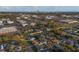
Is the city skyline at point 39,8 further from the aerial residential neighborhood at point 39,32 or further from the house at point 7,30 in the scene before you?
the house at point 7,30

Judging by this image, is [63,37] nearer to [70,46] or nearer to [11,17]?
[70,46]

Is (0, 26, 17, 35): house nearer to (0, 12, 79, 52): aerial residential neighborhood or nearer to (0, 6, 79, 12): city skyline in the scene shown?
(0, 12, 79, 52): aerial residential neighborhood

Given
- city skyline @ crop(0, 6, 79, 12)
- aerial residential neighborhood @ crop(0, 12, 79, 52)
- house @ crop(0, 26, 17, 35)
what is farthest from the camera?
city skyline @ crop(0, 6, 79, 12)

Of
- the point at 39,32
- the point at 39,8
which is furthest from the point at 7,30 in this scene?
the point at 39,8

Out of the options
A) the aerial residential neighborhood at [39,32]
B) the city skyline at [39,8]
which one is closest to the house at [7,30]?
the aerial residential neighborhood at [39,32]

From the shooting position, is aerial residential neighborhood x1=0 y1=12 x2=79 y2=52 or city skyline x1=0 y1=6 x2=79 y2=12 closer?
aerial residential neighborhood x1=0 y1=12 x2=79 y2=52

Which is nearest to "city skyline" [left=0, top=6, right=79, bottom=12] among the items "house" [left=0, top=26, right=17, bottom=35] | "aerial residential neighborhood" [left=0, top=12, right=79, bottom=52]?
"aerial residential neighborhood" [left=0, top=12, right=79, bottom=52]

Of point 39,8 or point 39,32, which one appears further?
point 39,8

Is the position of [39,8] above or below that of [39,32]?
above

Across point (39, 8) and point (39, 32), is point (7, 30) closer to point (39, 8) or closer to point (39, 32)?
point (39, 32)

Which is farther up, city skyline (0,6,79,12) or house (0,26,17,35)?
city skyline (0,6,79,12)

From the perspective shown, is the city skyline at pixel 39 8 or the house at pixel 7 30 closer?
the house at pixel 7 30

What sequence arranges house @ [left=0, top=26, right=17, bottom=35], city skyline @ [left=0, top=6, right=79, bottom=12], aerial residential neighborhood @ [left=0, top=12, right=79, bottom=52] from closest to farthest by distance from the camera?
1. aerial residential neighborhood @ [left=0, top=12, right=79, bottom=52]
2. house @ [left=0, top=26, right=17, bottom=35]
3. city skyline @ [left=0, top=6, right=79, bottom=12]
